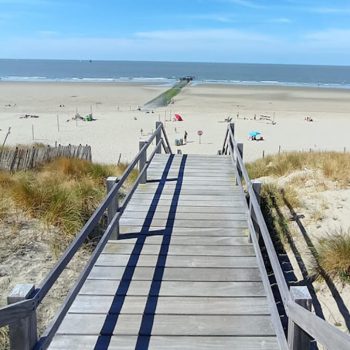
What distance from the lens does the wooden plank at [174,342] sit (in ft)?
11.5

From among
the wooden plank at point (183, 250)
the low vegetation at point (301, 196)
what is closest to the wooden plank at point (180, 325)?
the wooden plank at point (183, 250)

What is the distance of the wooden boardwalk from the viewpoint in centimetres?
364

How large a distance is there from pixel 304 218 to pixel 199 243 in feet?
10.1

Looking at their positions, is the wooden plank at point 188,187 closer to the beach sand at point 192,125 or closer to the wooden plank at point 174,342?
the beach sand at point 192,125

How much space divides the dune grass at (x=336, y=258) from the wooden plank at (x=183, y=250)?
1259 mm

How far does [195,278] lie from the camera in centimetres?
460

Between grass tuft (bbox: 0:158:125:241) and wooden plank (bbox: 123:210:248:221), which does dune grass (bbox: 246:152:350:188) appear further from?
grass tuft (bbox: 0:158:125:241)

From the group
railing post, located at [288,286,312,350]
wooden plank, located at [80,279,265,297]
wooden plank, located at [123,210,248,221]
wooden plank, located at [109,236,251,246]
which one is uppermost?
railing post, located at [288,286,312,350]

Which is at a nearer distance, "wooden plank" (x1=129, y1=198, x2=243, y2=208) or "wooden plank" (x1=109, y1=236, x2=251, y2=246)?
"wooden plank" (x1=109, y1=236, x2=251, y2=246)

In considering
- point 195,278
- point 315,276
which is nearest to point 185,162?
point 315,276

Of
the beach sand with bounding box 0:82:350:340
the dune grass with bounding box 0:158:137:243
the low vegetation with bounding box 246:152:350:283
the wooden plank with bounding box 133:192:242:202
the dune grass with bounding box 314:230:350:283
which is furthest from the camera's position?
the beach sand with bounding box 0:82:350:340

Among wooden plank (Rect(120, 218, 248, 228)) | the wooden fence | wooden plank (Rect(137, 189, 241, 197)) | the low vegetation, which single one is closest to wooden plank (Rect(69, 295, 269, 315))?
wooden plank (Rect(120, 218, 248, 228))

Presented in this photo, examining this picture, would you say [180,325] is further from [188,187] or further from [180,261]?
[188,187]

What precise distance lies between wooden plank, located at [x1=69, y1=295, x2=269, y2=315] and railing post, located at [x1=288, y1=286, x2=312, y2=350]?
0.98 meters
